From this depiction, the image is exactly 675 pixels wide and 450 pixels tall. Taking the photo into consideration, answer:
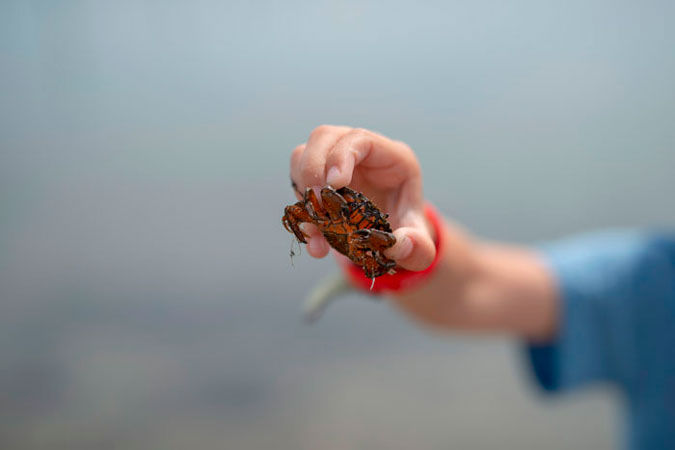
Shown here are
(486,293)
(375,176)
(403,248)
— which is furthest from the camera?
(486,293)

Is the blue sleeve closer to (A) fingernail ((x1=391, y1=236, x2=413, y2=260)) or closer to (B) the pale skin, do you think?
(B) the pale skin

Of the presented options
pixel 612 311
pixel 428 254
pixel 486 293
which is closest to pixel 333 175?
pixel 428 254

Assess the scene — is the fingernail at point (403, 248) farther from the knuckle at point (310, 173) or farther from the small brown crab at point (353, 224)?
the knuckle at point (310, 173)

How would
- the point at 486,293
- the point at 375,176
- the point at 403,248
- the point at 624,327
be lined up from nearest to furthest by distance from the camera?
1. the point at 403,248
2. the point at 375,176
3. the point at 486,293
4. the point at 624,327

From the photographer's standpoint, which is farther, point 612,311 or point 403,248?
point 612,311

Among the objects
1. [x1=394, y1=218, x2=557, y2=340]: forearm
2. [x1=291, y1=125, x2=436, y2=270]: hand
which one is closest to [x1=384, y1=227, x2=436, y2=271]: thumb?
[x1=291, y1=125, x2=436, y2=270]: hand

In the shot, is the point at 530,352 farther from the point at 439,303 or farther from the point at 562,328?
the point at 439,303

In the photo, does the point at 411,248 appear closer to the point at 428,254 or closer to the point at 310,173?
the point at 428,254
